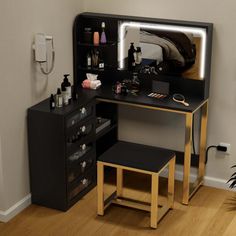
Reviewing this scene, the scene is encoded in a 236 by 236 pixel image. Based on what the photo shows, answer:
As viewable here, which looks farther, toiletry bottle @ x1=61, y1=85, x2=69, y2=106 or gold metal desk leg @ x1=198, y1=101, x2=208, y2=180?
gold metal desk leg @ x1=198, y1=101, x2=208, y2=180

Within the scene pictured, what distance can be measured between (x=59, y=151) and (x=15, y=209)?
54cm

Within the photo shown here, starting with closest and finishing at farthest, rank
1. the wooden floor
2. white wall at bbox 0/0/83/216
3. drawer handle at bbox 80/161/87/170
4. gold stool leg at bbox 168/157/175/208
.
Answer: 1. white wall at bbox 0/0/83/216
2. the wooden floor
3. gold stool leg at bbox 168/157/175/208
4. drawer handle at bbox 80/161/87/170

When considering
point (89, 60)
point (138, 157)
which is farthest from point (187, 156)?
point (89, 60)

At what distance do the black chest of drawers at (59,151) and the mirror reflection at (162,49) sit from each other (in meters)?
0.52

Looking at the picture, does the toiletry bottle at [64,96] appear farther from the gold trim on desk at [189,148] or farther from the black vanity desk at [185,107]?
the gold trim on desk at [189,148]

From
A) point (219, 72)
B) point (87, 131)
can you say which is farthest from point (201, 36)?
point (87, 131)

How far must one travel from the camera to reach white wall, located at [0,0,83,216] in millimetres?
3834

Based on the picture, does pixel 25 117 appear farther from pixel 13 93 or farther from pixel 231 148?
pixel 231 148

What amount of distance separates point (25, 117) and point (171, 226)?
128cm

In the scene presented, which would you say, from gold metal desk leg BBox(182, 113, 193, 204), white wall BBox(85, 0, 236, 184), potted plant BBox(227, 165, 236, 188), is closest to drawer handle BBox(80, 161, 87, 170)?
white wall BBox(85, 0, 236, 184)

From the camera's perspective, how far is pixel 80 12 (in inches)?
181

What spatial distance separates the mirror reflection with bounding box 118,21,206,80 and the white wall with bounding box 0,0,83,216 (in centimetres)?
52

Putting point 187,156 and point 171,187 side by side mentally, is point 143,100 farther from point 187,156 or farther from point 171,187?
point 171,187

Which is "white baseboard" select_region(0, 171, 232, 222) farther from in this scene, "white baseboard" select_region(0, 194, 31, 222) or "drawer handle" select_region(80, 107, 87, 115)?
"drawer handle" select_region(80, 107, 87, 115)
